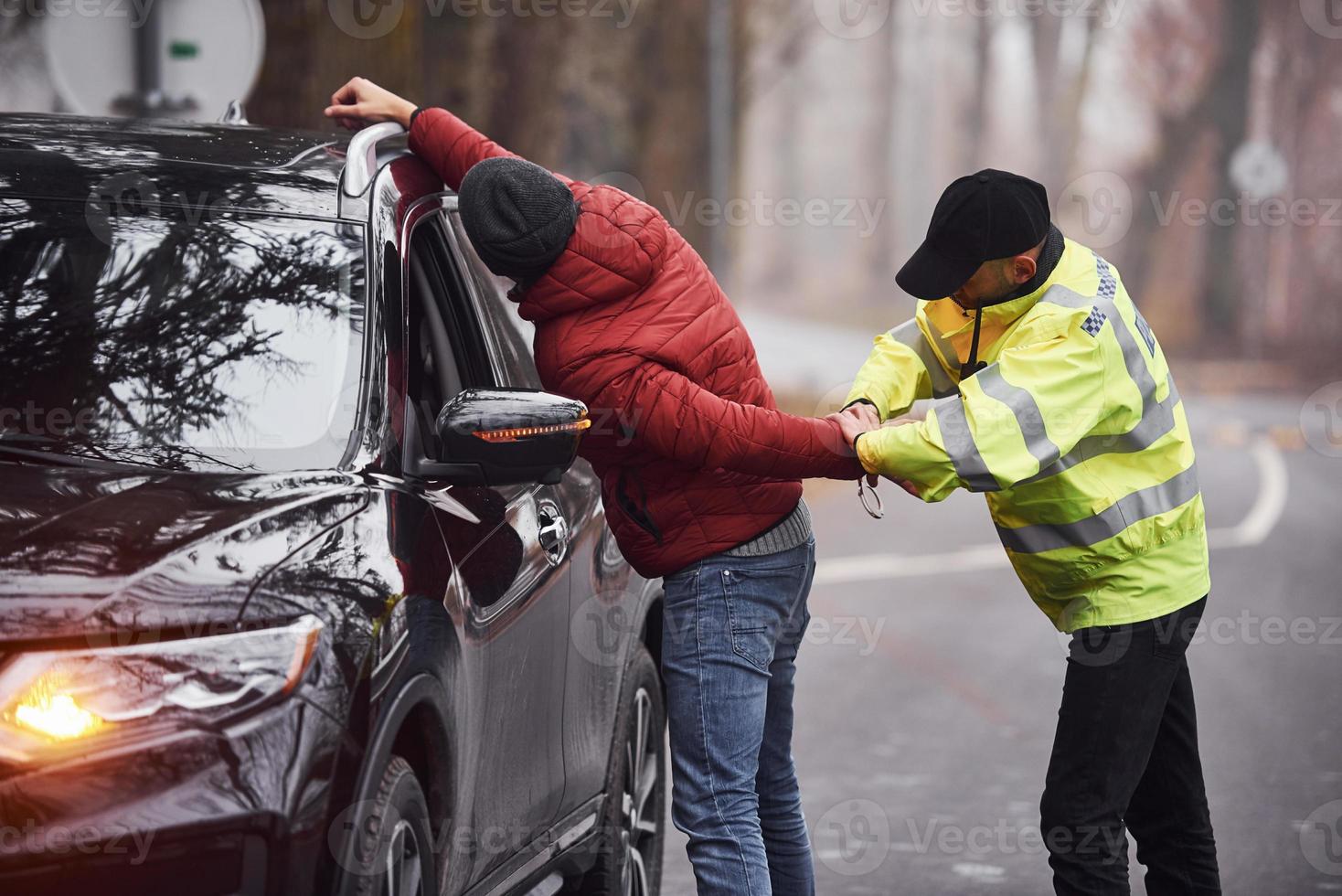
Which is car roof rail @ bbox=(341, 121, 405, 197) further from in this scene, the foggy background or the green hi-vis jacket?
the foggy background

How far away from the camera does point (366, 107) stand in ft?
16.2

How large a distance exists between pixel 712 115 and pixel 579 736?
19668mm

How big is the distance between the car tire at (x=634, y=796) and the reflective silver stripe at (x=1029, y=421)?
4.85 ft

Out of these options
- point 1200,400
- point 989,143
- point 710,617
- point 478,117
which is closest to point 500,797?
point 710,617

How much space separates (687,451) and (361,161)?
3.33 ft

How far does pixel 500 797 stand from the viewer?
3934 mm

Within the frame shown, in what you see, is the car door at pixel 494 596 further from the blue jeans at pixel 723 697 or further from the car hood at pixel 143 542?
the car hood at pixel 143 542

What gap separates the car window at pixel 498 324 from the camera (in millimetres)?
4645

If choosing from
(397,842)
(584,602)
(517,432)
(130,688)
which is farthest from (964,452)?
(130,688)

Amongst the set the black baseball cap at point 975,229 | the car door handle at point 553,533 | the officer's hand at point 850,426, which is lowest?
the car door handle at point 553,533

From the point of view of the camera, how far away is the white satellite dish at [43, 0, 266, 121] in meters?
8.34

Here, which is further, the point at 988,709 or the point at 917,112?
the point at 917,112

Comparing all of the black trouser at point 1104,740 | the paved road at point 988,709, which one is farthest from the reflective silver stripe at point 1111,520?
the paved road at point 988,709

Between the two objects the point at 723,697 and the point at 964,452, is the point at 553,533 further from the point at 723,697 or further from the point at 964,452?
the point at 964,452
